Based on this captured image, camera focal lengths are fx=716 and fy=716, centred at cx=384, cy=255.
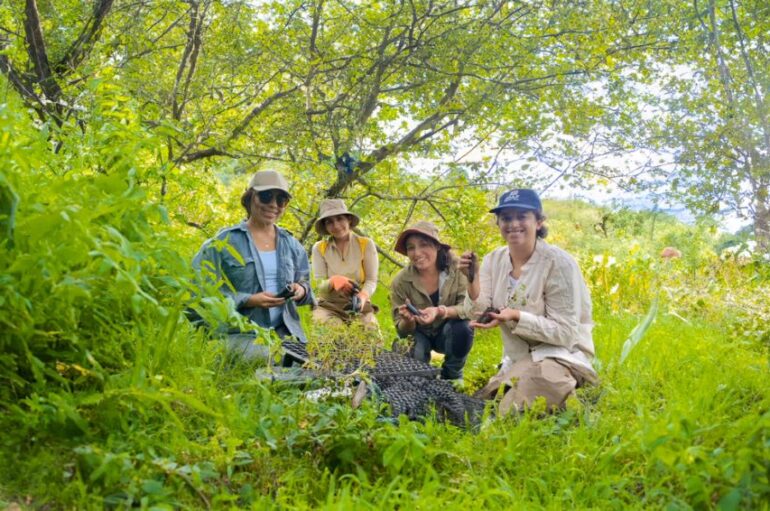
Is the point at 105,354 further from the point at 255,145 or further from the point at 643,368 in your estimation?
the point at 255,145

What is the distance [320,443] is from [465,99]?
13.5 feet

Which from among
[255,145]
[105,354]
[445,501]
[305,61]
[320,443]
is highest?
[305,61]

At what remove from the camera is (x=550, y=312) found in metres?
4.02

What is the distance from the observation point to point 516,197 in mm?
4094

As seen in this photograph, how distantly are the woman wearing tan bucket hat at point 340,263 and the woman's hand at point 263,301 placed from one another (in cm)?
83

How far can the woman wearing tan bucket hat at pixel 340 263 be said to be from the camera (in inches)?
209

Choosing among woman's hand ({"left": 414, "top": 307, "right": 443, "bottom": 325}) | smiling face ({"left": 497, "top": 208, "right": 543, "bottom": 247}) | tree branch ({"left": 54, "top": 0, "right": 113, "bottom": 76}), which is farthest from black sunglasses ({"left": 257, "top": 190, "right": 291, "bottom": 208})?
tree branch ({"left": 54, "top": 0, "right": 113, "bottom": 76})

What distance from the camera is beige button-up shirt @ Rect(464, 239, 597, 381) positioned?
3.93 m

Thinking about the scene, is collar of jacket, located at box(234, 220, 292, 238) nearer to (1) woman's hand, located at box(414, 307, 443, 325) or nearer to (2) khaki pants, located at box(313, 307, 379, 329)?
(2) khaki pants, located at box(313, 307, 379, 329)

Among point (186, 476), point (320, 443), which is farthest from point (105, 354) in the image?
point (320, 443)

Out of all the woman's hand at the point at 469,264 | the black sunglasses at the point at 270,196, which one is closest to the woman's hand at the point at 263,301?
the black sunglasses at the point at 270,196

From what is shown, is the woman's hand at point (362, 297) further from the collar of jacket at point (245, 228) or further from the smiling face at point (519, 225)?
the smiling face at point (519, 225)

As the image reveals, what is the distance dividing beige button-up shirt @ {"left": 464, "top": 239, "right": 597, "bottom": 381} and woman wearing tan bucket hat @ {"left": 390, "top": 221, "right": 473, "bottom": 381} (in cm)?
62

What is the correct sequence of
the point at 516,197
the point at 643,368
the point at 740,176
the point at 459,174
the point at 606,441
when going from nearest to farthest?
the point at 606,441, the point at 516,197, the point at 643,368, the point at 740,176, the point at 459,174
